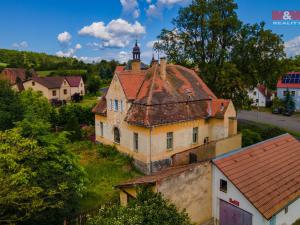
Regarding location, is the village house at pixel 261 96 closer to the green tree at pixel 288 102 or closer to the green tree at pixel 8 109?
the green tree at pixel 288 102

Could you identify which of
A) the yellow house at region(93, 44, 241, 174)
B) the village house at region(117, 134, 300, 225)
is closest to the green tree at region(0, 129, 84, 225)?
the village house at region(117, 134, 300, 225)

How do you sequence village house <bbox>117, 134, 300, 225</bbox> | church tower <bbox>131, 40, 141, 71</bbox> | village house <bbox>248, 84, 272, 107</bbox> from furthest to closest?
1. village house <bbox>248, 84, 272, 107</bbox>
2. church tower <bbox>131, 40, 141, 71</bbox>
3. village house <bbox>117, 134, 300, 225</bbox>

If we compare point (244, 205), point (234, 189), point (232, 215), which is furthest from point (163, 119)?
point (244, 205)

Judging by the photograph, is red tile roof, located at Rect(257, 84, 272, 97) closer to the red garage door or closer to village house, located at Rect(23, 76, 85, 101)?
village house, located at Rect(23, 76, 85, 101)

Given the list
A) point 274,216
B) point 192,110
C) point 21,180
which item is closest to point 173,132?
point 192,110

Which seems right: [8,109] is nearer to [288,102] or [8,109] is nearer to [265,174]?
[265,174]

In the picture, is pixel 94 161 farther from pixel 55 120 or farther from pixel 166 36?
pixel 166 36
